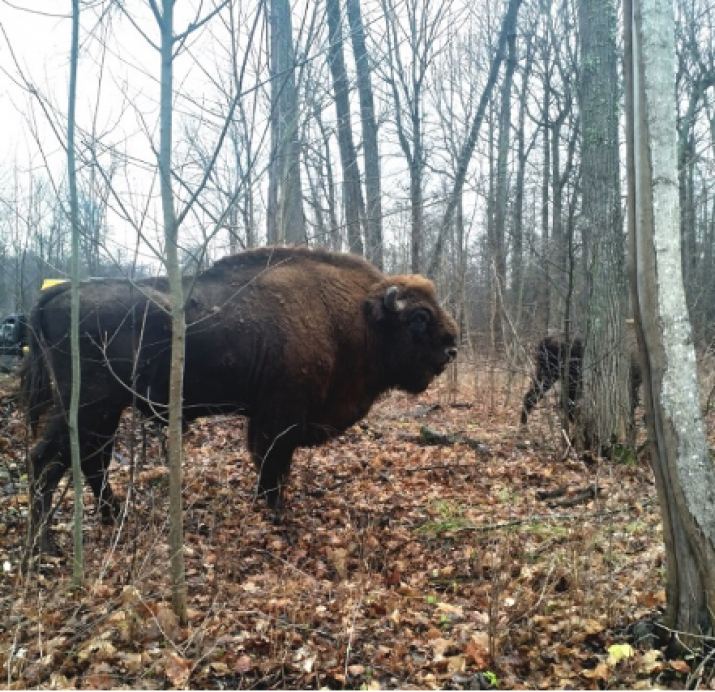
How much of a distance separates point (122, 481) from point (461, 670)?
5207 mm

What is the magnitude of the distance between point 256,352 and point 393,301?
1684 millimetres

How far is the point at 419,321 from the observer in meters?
7.47

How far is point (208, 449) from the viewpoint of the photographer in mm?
8727

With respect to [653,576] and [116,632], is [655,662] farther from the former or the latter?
[116,632]

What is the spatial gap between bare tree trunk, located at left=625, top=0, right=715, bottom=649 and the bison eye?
408 cm

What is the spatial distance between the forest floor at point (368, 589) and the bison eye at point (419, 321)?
166cm

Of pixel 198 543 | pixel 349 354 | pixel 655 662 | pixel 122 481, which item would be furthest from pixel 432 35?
pixel 655 662

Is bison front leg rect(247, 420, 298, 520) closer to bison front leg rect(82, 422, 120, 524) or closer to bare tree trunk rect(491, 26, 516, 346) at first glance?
bison front leg rect(82, 422, 120, 524)

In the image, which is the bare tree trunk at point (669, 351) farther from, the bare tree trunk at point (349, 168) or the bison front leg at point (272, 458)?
the bare tree trunk at point (349, 168)

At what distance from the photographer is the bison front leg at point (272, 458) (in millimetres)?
6449

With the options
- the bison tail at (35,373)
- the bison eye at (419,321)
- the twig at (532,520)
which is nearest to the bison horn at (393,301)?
the bison eye at (419,321)

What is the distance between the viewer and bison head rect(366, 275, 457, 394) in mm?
7280

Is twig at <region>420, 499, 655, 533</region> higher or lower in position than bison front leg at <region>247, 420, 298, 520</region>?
lower

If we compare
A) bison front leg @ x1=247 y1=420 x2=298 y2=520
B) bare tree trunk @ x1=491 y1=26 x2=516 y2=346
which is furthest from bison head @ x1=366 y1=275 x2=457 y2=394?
bare tree trunk @ x1=491 y1=26 x2=516 y2=346
